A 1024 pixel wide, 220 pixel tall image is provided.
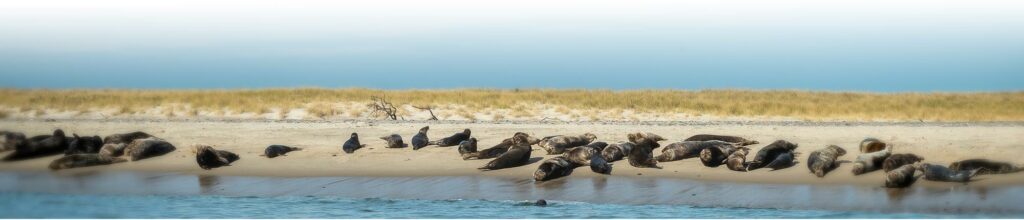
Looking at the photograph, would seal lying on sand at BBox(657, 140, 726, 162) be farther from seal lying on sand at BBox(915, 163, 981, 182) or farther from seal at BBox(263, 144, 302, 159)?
seal at BBox(263, 144, 302, 159)

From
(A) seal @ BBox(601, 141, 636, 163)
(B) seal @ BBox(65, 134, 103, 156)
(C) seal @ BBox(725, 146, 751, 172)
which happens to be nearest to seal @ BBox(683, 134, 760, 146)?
(A) seal @ BBox(601, 141, 636, 163)

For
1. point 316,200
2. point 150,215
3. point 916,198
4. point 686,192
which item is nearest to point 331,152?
point 316,200

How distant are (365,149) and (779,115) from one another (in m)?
13.6

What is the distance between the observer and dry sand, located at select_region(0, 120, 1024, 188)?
548 inches

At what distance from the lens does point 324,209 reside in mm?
11789

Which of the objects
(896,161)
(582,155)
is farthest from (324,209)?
(896,161)

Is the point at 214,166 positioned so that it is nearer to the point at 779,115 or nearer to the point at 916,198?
the point at 916,198

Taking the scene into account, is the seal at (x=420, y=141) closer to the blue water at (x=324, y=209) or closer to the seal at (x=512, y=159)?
the seal at (x=512, y=159)

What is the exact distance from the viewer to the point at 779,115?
88.7ft

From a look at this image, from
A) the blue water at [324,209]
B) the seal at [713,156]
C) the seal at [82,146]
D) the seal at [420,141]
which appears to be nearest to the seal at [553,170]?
the blue water at [324,209]

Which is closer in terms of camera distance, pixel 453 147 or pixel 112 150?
pixel 112 150

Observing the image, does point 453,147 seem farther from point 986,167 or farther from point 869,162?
point 986,167

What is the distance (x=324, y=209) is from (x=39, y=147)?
690cm

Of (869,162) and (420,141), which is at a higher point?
(420,141)
